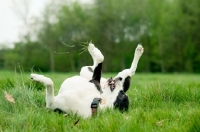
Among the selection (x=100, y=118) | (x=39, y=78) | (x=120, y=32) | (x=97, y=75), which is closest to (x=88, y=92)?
(x=97, y=75)

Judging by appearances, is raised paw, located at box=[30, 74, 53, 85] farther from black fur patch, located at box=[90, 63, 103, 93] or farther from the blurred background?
the blurred background

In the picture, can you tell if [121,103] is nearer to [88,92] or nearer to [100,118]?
[88,92]

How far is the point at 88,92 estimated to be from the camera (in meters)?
4.99

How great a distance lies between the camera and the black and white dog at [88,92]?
4.64 metres

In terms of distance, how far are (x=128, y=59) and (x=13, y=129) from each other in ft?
168

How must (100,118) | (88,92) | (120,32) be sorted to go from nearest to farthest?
(100,118) → (88,92) → (120,32)

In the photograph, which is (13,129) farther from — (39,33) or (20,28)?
(39,33)

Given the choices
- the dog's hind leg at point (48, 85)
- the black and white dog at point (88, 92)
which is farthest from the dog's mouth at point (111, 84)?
the dog's hind leg at point (48, 85)

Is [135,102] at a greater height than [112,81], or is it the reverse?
[112,81]

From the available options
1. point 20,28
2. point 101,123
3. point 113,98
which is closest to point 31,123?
point 101,123

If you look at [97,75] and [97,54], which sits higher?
[97,54]

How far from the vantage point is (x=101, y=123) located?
159 inches

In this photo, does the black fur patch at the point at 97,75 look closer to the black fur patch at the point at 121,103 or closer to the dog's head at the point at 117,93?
the dog's head at the point at 117,93

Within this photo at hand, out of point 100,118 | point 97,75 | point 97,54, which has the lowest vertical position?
point 100,118
